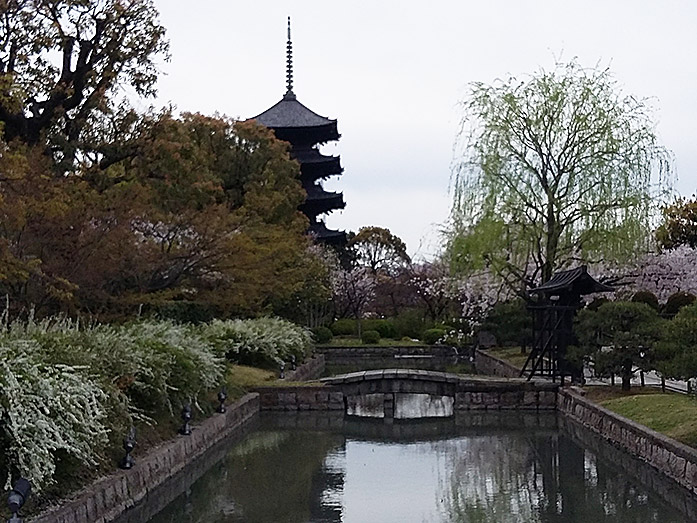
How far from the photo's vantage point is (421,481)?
10773 mm

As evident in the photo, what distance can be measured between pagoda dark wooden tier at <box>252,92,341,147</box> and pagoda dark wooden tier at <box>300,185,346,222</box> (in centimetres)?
227

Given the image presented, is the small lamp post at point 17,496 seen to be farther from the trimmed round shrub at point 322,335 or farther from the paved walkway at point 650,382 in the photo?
the trimmed round shrub at point 322,335

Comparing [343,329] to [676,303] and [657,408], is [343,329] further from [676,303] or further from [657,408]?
[657,408]

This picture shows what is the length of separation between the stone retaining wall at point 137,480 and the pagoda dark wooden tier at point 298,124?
93.3ft

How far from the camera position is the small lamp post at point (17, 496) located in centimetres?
606

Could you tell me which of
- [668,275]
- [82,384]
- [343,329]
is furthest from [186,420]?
[343,329]

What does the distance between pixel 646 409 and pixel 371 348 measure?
65.0 feet

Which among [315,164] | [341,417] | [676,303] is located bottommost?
[341,417]

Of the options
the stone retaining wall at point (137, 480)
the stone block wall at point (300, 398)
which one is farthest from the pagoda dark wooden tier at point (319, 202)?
the stone retaining wall at point (137, 480)

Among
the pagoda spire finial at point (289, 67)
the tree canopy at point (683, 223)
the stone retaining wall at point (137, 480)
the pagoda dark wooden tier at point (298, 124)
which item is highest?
the pagoda spire finial at point (289, 67)

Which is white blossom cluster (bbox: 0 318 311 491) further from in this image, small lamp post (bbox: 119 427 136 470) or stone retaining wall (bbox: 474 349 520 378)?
stone retaining wall (bbox: 474 349 520 378)

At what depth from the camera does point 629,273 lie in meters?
21.8

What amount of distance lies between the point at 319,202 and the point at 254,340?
70.1 ft

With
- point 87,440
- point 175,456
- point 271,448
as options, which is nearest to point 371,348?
point 271,448
